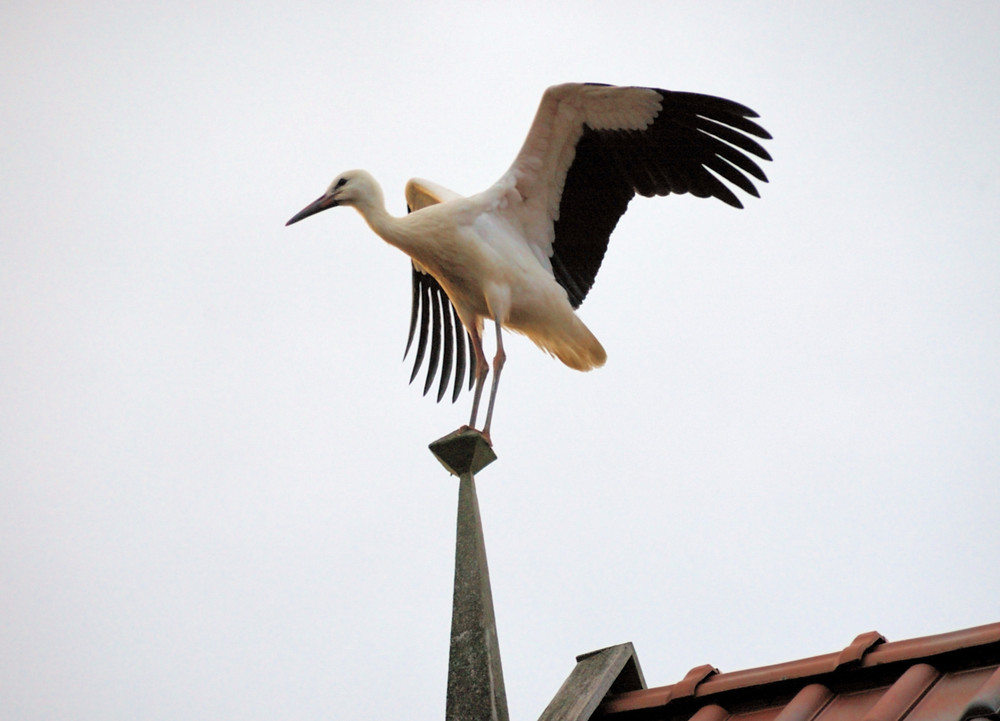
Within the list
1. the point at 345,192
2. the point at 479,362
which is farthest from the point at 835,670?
the point at 345,192

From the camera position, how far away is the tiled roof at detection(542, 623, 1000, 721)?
7.22 ft

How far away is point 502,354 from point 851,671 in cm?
306

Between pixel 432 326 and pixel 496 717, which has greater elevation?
pixel 432 326

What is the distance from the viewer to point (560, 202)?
5777 mm

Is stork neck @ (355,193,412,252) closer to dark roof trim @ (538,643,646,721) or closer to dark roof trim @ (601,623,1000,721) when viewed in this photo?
dark roof trim @ (538,643,646,721)

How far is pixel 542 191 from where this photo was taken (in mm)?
5734

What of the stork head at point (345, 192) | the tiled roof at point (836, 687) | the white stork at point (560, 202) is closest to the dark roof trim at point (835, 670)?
the tiled roof at point (836, 687)

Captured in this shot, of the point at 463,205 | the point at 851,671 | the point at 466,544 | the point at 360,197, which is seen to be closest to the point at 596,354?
the point at 463,205

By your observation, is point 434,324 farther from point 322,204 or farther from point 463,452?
point 463,452

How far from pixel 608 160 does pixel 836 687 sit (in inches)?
141

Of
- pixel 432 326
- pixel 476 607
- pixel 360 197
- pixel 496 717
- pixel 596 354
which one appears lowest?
pixel 496 717

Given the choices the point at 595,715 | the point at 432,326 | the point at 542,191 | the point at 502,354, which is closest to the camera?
the point at 595,715

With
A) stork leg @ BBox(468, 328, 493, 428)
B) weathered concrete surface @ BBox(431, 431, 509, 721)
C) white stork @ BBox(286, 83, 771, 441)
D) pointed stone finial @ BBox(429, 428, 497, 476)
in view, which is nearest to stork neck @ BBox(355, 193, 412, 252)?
white stork @ BBox(286, 83, 771, 441)

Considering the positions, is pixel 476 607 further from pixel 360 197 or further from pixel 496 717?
pixel 360 197
